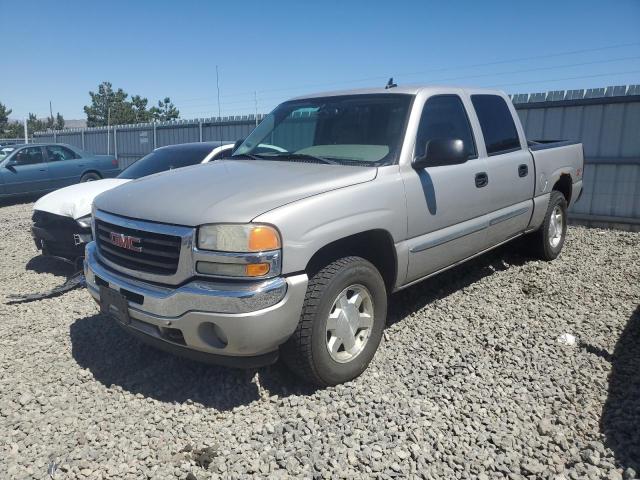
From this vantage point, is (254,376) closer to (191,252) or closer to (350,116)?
(191,252)

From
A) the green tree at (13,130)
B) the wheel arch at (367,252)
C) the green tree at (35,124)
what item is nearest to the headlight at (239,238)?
the wheel arch at (367,252)

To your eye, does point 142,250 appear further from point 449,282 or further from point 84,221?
point 449,282

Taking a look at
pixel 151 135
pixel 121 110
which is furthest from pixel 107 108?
pixel 151 135

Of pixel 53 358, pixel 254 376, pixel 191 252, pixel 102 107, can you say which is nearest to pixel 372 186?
pixel 191 252

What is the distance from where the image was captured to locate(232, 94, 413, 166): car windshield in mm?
3635

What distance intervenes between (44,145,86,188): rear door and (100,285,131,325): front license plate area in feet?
34.8

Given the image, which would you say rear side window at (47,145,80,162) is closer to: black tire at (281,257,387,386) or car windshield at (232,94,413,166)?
car windshield at (232,94,413,166)

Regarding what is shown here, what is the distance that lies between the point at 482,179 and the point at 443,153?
0.99 meters

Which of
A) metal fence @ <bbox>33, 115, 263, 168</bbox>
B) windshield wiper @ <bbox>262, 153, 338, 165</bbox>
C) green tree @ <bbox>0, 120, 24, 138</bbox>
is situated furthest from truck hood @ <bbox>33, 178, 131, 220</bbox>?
green tree @ <bbox>0, 120, 24, 138</bbox>

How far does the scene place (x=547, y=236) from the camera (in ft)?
18.7

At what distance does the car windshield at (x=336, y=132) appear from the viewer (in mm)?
3635

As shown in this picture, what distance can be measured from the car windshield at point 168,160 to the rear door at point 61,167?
6.88 m

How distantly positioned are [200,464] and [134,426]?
57 centimetres

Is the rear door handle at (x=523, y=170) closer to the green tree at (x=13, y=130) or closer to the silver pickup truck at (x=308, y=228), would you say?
the silver pickup truck at (x=308, y=228)
